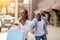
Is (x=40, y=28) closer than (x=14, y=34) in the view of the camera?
No

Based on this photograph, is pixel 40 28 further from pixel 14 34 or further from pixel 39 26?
pixel 14 34

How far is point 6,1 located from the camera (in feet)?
69.9

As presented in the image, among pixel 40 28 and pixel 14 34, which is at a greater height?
pixel 14 34

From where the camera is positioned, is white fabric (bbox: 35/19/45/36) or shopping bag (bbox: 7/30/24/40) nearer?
shopping bag (bbox: 7/30/24/40)

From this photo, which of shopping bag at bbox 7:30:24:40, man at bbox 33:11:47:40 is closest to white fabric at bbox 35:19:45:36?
man at bbox 33:11:47:40

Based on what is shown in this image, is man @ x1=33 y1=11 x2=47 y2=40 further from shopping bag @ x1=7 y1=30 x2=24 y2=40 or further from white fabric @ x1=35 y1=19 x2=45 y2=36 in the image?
shopping bag @ x1=7 y1=30 x2=24 y2=40

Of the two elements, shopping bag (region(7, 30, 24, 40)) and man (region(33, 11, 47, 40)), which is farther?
man (region(33, 11, 47, 40))

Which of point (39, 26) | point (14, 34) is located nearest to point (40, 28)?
point (39, 26)

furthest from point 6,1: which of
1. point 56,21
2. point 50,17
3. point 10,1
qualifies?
point 50,17

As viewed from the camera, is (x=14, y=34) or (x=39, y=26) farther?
(x=39, y=26)

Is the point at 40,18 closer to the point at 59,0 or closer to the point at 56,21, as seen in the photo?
the point at 56,21

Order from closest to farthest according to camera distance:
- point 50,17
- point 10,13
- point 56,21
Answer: point 10,13 < point 56,21 < point 50,17

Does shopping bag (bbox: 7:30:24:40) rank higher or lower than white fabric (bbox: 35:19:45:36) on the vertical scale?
higher

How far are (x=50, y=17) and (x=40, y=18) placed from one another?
2252 centimetres
